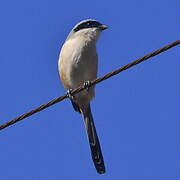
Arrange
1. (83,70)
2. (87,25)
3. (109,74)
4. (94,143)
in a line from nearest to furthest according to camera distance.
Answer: (109,74) → (83,70) → (94,143) → (87,25)

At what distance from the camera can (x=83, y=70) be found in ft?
24.7

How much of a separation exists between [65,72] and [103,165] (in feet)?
4.48

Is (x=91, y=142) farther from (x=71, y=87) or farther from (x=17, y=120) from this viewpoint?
(x=17, y=120)

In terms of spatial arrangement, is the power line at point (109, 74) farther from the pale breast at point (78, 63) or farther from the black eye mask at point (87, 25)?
the black eye mask at point (87, 25)

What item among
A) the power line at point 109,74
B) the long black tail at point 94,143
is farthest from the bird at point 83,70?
the power line at point 109,74

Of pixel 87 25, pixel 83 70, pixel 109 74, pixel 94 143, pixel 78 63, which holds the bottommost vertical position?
pixel 109 74

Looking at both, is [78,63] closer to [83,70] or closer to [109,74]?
[83,70]

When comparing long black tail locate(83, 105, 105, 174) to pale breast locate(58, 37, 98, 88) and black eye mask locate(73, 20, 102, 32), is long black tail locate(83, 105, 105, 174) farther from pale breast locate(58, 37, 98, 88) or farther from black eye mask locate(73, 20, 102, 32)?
black eye mask locate(73, 20, 102, 32)

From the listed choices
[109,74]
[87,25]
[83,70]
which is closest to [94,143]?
[83,70]

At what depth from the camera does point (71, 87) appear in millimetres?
7777

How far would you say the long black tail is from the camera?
25.0 feet

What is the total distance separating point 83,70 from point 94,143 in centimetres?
104

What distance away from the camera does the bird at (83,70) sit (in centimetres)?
757

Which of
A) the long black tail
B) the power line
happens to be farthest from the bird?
the power line
